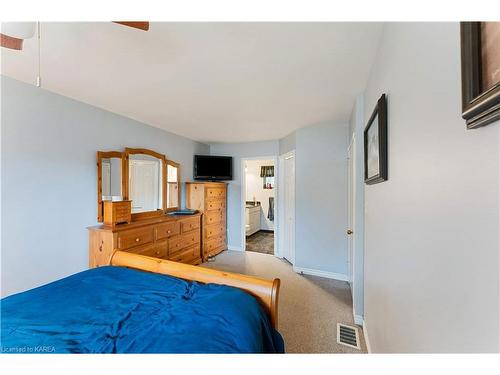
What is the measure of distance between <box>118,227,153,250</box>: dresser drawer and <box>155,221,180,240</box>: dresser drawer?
12cm

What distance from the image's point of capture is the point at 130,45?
4.64ft

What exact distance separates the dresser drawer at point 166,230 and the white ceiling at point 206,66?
1.58 meters

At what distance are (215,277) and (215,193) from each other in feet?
9.65

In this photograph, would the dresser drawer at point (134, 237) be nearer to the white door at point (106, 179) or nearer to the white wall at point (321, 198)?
the white door at point (106, 179)

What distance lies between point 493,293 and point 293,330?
2.01 m

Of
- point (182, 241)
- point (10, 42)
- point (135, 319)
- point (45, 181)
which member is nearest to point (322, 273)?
point (182, 241)

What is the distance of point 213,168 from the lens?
14.6 ft

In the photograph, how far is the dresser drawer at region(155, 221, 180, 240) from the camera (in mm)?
2904

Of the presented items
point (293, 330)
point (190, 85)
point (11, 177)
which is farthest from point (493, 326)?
point (11, 177)

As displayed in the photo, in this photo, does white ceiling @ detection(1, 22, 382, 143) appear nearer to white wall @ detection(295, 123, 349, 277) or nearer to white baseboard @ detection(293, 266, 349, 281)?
Result: white wall @ detection(295, 123, 349, 277)

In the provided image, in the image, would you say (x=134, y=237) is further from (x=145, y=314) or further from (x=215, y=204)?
(x=215, y=204)

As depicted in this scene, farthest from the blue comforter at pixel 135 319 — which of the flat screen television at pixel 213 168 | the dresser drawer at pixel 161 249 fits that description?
the flat screen television at pixel 213 168
